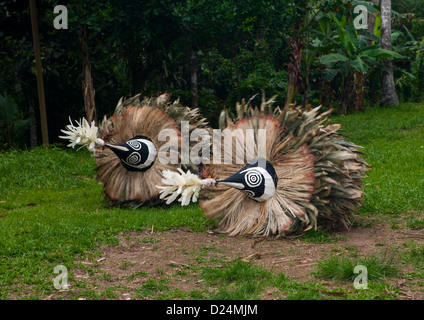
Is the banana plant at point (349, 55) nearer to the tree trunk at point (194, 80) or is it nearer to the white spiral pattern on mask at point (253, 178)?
the tree trunk at point (194, 80)

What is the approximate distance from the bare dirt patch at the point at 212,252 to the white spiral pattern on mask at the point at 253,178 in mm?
561

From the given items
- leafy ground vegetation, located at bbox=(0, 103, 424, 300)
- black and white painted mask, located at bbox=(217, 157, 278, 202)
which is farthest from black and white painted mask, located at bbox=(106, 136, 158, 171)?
black and white painted mask, located at bbox=(217, 157, 278, 202)

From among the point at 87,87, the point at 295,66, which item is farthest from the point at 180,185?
the point at 295,66

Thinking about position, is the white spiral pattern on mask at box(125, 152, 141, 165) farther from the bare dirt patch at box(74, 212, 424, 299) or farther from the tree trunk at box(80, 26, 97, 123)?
the tree trunk at box(80, 26, 97, 123)

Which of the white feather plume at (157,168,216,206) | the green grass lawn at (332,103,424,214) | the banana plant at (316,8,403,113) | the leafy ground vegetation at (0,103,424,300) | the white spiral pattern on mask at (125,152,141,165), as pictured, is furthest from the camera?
the banana plant at (316,8,403,113)

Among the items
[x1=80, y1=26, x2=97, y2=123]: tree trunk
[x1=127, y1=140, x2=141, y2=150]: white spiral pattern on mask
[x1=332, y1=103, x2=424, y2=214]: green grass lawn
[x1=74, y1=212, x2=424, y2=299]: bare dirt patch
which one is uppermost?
[x1=80, y1=26, x2=97, y2=123]: tree trunk

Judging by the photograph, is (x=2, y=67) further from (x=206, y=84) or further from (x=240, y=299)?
(x=240, y=299)

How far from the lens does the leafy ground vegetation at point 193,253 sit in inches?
163

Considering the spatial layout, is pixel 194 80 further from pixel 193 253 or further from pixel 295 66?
pixel 193 253

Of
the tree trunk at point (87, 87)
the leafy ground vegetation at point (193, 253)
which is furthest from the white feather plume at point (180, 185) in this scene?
the tree trunk at point (87, 87)

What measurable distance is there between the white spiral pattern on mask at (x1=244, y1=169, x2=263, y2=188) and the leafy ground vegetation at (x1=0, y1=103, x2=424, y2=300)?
0.56m

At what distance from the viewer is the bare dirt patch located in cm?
446

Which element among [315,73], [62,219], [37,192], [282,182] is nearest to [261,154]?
[282,182]

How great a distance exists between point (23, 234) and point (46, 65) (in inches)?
274
